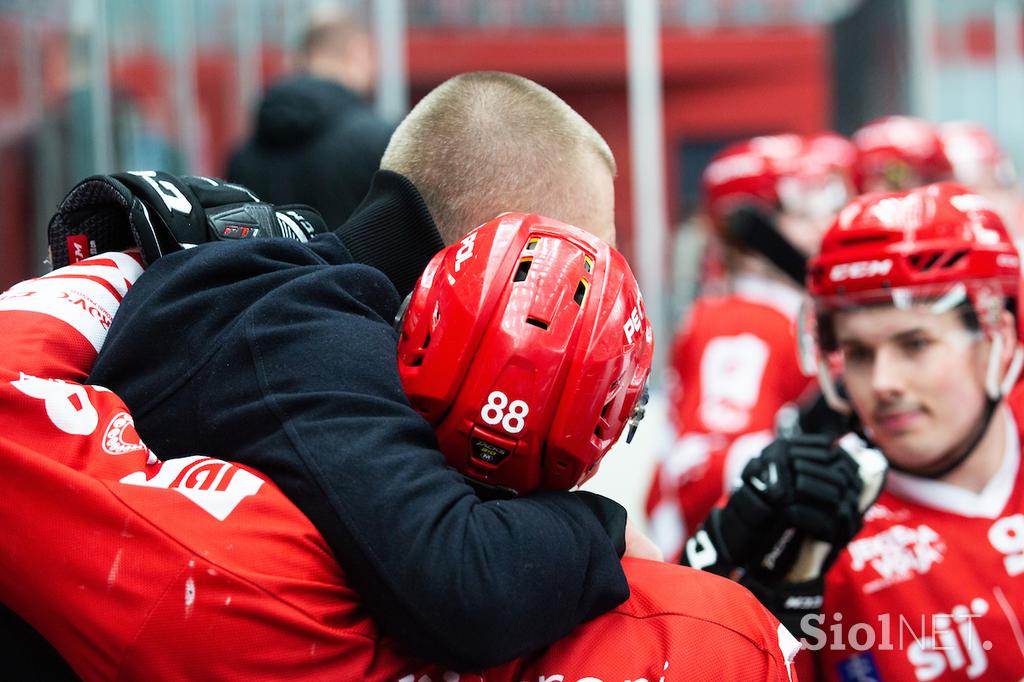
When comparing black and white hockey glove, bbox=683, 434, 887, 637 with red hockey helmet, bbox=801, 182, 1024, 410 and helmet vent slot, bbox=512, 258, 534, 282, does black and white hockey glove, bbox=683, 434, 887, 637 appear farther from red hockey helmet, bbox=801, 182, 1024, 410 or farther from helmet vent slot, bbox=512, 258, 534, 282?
helmet vent slot, bbox=512, 258, 534, 282

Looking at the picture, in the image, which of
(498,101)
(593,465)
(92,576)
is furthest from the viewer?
(498,101)

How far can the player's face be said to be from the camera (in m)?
2.12

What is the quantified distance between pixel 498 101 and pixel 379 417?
0.66 meters

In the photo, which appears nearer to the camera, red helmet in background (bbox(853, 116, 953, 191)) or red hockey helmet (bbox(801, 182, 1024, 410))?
red hockey helmet (bbox(801, 182, 1024, 410))

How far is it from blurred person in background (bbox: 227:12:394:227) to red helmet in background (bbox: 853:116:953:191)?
7.47 feet

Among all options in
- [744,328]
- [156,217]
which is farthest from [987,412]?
[156,217]

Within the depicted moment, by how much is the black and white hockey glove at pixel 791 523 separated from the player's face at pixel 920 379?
227mm

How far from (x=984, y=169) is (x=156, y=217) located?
4237 millimetres

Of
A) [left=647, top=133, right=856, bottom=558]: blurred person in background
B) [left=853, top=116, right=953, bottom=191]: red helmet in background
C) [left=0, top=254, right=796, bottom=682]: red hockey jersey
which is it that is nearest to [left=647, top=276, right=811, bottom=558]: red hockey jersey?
[left=647, top=133, right=856, bottom=558]: blurred person in background

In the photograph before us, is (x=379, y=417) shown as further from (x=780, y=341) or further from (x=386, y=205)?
(x=780, y=341)

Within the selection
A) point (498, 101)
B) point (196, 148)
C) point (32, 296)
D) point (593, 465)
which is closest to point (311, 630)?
point (593, 465)

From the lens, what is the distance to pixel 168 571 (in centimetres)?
120

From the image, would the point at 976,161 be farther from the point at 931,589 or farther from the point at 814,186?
the point at 931,589

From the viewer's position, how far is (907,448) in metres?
2.15
